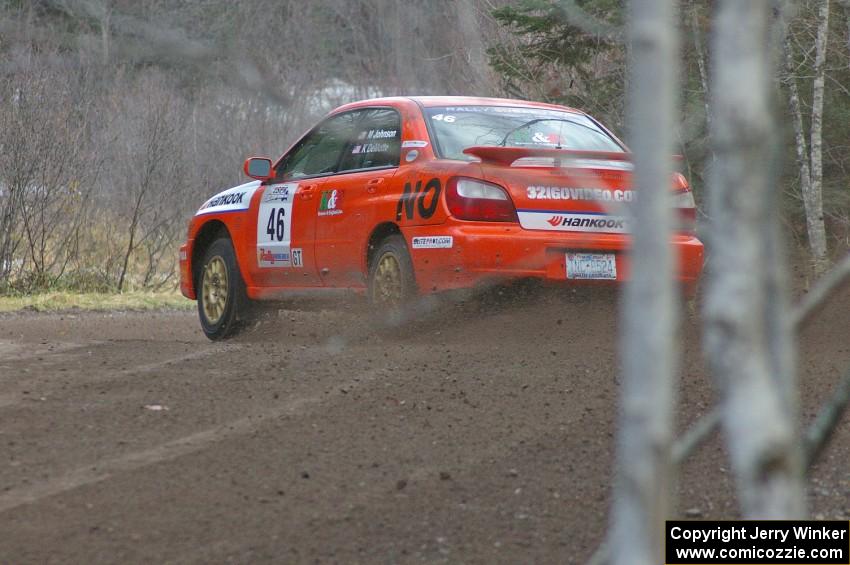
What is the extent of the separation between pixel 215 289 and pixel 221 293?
12cm

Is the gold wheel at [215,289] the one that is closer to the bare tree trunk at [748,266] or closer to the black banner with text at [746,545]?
the black banner with text at [746,545]

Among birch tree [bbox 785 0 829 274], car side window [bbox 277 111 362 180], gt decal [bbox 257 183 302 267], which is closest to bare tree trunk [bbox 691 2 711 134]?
birch tree [bbox 785 0 829 274]

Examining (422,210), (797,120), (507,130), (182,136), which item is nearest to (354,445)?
(422,210)

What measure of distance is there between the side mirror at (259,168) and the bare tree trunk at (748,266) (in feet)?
27.1

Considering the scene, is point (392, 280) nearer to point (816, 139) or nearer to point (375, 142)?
point (375, 142)

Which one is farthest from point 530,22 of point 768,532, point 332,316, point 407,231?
point 768,532

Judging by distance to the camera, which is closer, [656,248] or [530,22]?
[656,248]

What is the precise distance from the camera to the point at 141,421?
5.93 meters

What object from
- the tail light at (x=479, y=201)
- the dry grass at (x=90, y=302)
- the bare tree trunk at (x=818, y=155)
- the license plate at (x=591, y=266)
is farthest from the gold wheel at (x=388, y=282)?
the bare tree trunk at (x=818, y=155)

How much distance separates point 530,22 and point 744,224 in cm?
1430

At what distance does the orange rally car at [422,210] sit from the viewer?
310 inches

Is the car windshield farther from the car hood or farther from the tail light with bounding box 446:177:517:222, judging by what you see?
the car hood

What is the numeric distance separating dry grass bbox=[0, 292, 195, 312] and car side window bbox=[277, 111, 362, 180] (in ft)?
17.6

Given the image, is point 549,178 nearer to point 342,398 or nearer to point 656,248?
point 342,398
